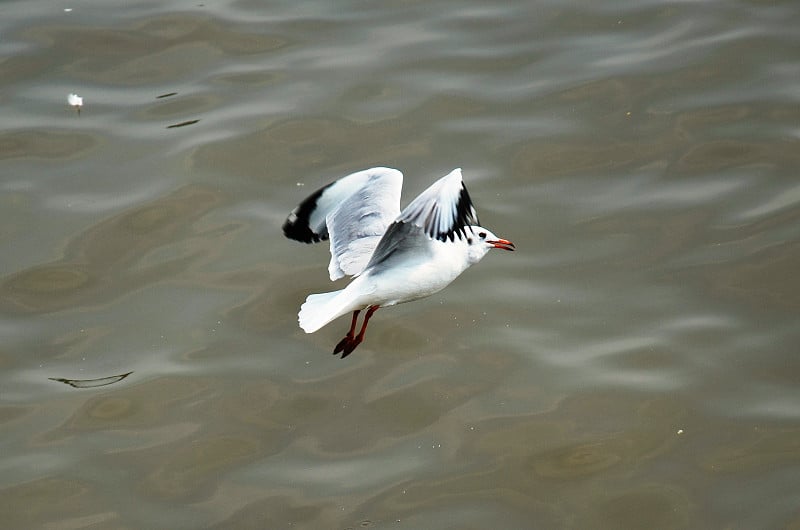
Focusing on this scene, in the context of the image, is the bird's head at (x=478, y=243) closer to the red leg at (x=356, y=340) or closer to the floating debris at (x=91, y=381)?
the red leg at (x=356, y=340)

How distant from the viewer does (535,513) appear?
540 centimetres

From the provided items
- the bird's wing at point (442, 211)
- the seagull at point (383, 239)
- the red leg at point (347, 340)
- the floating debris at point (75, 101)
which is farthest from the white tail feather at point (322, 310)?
the floating debris at point (75, 101)

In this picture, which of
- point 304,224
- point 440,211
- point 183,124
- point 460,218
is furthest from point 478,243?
point 183,124

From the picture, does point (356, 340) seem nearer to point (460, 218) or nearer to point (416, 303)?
point (416, 303)

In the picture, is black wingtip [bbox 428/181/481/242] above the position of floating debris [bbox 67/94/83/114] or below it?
above

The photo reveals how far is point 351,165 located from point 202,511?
308 centimetres

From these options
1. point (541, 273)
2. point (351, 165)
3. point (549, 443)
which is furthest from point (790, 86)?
point (549, 443)

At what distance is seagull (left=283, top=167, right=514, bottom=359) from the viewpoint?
17.1ft

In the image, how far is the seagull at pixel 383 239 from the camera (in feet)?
17.1

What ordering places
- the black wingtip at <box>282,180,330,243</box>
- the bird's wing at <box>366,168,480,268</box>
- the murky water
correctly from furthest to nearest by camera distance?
the black wingtip at <box>282,180,330,243</box> → the murky water → the bird's wing at <box>366,168,480,268</box>

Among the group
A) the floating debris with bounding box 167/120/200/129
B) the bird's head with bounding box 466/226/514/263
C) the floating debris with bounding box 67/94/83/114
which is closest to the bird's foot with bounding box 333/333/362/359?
the bird's head with bounding box 466/226/514/263

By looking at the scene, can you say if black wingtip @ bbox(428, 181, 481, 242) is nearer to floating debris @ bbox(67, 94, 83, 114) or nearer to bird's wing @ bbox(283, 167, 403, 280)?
bird's wing @ bbox(283, 167, 403, 280)

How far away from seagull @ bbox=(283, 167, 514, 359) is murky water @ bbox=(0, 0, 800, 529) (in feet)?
2.04

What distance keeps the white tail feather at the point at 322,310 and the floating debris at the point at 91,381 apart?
1392 mm
